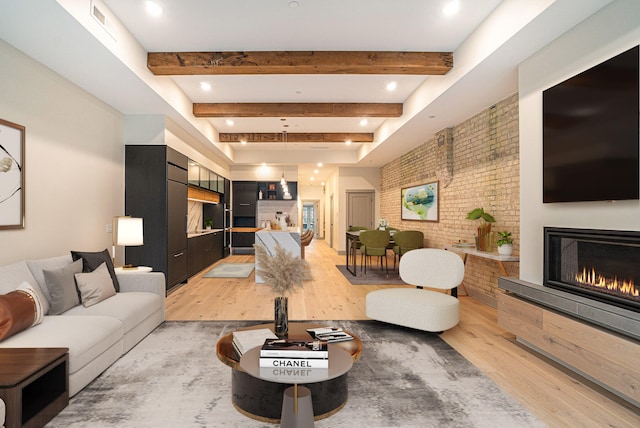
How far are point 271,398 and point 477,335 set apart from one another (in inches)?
94.9

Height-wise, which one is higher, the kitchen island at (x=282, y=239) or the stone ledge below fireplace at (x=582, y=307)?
the kitchen island at (x=282, y=239)

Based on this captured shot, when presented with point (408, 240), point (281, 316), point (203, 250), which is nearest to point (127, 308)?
point (281, 316)

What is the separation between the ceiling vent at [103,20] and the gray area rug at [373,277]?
485 centimetres

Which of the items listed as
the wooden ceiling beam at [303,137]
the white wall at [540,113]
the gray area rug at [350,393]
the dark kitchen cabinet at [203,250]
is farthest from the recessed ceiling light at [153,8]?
the wooden ceiling beam at [303,137]

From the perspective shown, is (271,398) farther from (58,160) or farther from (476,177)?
(476,177)

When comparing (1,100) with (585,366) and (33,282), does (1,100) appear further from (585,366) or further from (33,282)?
(585,366)

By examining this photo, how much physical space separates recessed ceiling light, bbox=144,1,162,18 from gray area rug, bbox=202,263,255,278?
4690 millimetres

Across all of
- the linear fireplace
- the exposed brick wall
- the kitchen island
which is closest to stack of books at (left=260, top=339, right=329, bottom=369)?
the linear fireplace

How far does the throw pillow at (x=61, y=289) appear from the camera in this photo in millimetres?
2943

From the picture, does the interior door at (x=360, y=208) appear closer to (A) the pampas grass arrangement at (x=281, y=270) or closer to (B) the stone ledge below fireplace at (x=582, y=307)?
(B) the stone ledge below fireplace at (x=582, y=307)

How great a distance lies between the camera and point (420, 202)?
7473 mm

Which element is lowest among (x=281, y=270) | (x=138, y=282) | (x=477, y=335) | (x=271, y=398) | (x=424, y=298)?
(x=477, y=335)

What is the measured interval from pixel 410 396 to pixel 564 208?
2.03 metres

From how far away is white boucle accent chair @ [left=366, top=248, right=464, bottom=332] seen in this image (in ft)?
11.4
